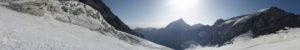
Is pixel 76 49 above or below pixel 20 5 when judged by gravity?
below

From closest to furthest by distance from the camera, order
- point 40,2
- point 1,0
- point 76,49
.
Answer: point 76,49
point 1,0
point 40,2

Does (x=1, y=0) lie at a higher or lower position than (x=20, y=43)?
higher

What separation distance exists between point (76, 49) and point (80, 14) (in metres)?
59.3

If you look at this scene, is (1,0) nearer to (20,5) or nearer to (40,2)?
(20,5)

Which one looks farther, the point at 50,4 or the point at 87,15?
the point at 87,15

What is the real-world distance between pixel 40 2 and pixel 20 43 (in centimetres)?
6161

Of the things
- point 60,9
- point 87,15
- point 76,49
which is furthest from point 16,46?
point 87,15

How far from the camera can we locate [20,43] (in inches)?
984

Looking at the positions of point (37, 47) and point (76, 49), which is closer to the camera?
point (37, 47)

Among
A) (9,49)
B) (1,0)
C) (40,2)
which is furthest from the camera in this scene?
(40,2)

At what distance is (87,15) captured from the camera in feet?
301

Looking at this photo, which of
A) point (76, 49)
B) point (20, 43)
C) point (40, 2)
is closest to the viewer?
point (20, 43)

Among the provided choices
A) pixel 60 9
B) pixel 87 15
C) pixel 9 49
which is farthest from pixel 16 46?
pixel 87 15

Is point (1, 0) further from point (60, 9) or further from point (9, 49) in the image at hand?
point (9, 49)
